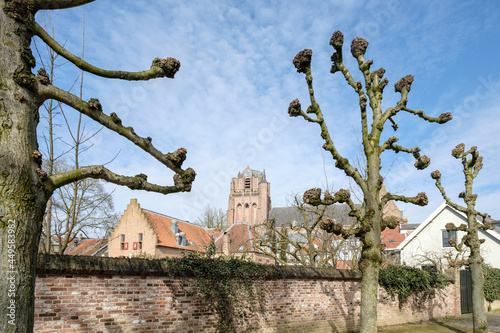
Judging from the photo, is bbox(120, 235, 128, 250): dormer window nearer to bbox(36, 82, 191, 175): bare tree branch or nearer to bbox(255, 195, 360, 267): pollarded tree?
bbox(255, 195, 360, 267): pollarded tree

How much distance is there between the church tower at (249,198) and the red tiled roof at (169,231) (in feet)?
115

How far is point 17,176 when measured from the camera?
326cm

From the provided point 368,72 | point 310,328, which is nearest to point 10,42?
point 368,72

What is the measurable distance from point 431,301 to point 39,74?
52.1ft

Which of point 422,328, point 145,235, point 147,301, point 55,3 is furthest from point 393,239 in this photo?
point 55,3

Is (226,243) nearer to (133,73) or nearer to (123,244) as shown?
(123,244)

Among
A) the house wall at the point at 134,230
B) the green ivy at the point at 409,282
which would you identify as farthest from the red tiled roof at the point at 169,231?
the green ivy at the point at 409,282

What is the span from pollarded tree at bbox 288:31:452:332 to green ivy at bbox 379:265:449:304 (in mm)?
5433

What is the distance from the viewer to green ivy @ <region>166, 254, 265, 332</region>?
795 cm

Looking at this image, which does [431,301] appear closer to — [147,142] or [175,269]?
[175,269]

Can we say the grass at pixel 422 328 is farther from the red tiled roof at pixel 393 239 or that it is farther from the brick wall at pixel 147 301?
the red tiled roof at pixel 393 239

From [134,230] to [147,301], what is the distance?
28.5 meters

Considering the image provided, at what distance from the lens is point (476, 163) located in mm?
12898

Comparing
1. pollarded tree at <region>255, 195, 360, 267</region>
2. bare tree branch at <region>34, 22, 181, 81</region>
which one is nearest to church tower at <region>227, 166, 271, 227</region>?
pollarded tree at <region>255, 195, 360, 267</region>
